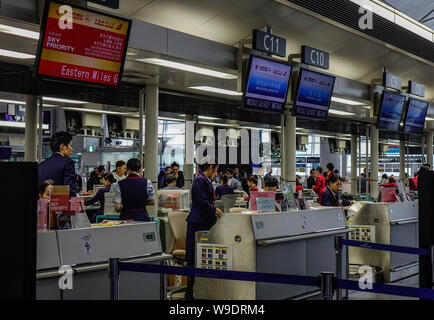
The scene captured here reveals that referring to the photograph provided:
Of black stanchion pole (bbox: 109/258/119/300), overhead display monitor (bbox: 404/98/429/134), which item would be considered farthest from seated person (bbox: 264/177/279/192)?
overhead display monitor (bbox: 404/98/429/134)

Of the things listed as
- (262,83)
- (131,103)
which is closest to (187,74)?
(262,83)

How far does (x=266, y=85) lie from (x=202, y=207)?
279 centimetres

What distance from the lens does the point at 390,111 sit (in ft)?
40.7

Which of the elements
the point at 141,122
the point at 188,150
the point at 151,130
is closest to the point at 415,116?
the point at 188,150

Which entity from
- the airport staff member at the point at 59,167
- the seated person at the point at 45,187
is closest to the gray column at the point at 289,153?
the airport staff member at the point at 59,167

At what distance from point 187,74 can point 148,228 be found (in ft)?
15.4

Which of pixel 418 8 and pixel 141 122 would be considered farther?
pixel 418 8

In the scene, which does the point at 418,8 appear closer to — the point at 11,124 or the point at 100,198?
the point at 100,198

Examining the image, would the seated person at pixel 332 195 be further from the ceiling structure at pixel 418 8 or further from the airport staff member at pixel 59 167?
the ceiling structure at pixel 418 8

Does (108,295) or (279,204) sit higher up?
(279,204)

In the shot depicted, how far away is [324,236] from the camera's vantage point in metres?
6.40

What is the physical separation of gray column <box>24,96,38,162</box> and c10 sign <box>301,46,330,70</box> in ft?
17.4
